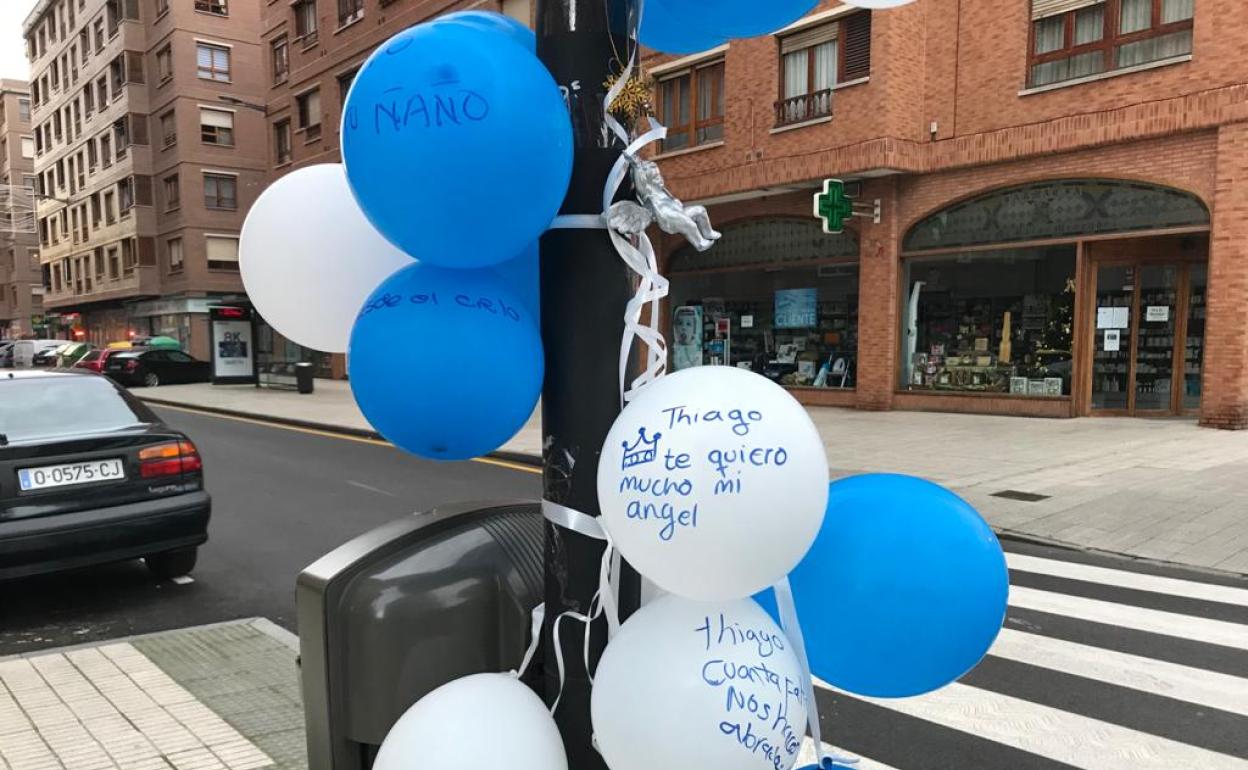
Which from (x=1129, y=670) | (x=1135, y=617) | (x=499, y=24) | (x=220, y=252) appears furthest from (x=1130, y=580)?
(x=220, y=252)

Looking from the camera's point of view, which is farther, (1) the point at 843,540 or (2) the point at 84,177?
(2) the point at 84,177

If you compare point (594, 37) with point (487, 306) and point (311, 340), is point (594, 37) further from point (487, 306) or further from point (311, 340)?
point (311, 340)

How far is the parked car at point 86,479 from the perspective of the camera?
486 centimetres

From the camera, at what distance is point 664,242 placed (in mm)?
18781

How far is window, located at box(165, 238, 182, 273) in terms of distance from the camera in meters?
37.4

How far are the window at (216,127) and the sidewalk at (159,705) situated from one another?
1521 inches

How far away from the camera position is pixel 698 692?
1.36 meters

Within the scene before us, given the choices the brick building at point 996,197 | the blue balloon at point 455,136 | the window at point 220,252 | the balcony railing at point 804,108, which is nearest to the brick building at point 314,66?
the window at point 220,252

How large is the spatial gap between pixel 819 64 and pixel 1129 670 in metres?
13.7

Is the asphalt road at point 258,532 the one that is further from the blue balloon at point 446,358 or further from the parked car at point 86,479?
the blue balloon at point 446,358

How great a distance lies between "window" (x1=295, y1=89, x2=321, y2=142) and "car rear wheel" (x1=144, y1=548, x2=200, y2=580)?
26.0 m

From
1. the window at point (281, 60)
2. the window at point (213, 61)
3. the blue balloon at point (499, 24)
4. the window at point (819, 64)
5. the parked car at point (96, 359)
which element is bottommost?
the parked car at point (96, 359)

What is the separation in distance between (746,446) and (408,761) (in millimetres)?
816

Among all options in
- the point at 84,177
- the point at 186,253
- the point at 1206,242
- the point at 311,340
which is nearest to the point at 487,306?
the point at 311,340
